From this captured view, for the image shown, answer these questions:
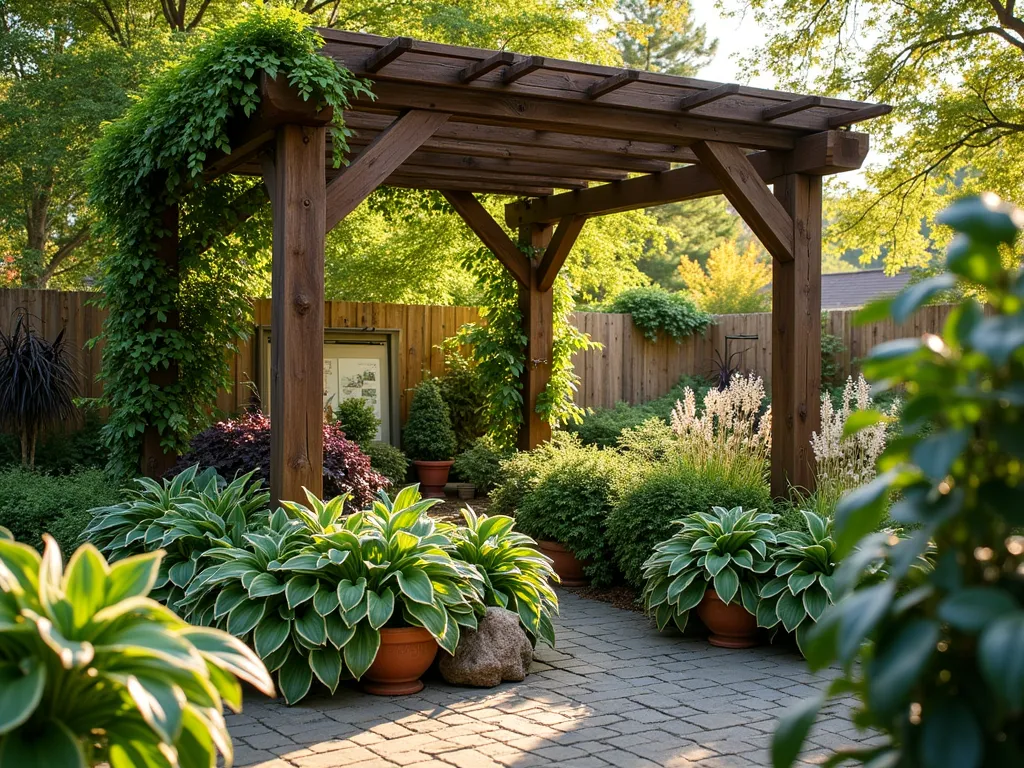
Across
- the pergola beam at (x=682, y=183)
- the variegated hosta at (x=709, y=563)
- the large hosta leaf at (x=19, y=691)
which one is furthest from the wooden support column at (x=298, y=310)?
the large hosta leaf at (x=19, y=691)

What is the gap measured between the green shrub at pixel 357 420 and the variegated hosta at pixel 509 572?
5.15 metres

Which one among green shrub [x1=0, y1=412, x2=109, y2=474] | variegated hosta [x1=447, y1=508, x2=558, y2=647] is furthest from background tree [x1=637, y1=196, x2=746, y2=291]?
variegated hosta [x1=447, y1=508, x2=558, y2=647]

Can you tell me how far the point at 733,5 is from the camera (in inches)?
521

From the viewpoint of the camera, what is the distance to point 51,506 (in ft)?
20.9

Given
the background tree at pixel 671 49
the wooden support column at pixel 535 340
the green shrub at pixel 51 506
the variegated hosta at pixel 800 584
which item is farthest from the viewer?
the background tree at pixel 671 49

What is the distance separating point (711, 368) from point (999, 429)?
12.6 meters

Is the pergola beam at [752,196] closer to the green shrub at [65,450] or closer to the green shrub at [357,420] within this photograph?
the green shrub at [357,420]

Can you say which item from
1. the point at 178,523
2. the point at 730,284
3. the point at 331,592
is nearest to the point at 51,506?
the point at 178,523

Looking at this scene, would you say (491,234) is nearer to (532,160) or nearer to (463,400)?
(532,160)

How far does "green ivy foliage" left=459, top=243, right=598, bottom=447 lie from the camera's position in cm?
932

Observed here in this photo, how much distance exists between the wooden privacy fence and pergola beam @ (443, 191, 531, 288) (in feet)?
7.39

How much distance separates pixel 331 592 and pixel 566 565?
9.25ft

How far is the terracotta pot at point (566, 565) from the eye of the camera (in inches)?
269

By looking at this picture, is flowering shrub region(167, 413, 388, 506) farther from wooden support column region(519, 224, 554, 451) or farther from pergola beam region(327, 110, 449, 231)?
wooden support column region(519, 224, 554, 451)
